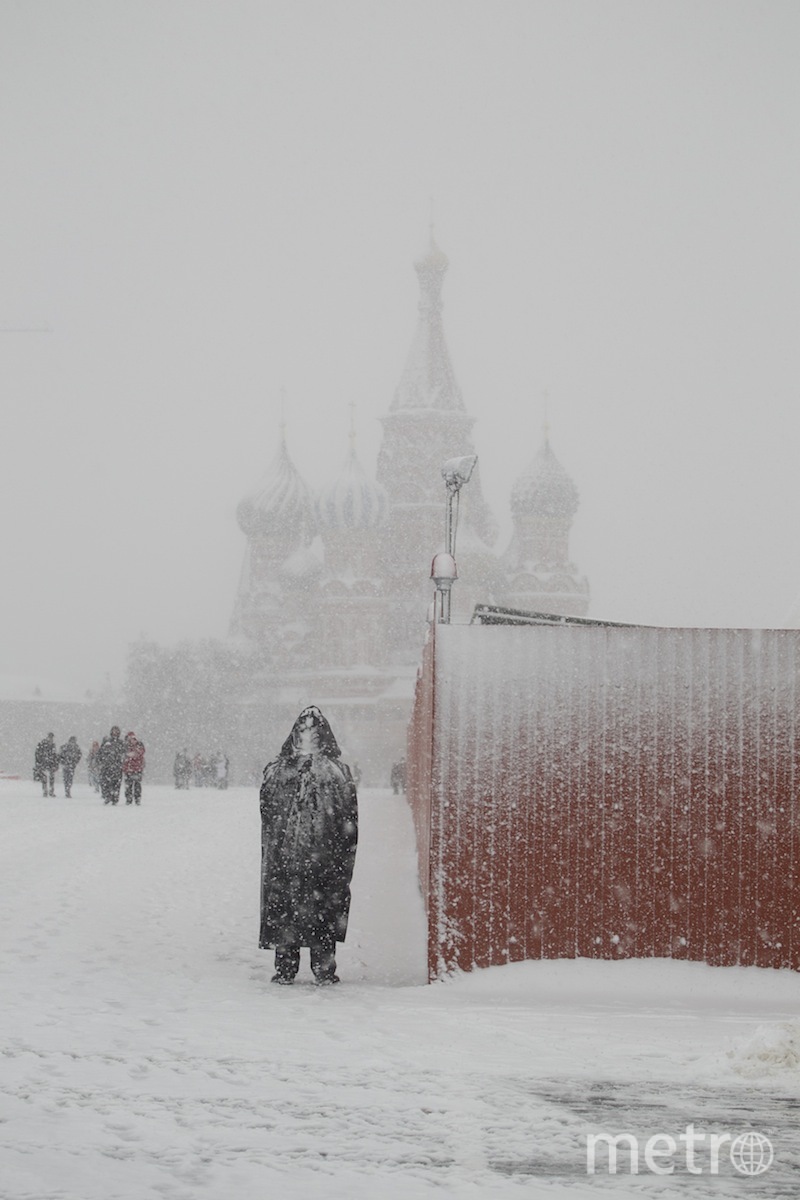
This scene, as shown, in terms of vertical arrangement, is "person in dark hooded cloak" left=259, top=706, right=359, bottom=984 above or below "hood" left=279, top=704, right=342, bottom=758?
below

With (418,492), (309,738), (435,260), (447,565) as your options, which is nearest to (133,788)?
(447,565)

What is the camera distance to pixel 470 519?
99.1 m

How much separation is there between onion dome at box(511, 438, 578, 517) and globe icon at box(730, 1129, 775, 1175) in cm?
9505

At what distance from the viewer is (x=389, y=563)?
320 ft

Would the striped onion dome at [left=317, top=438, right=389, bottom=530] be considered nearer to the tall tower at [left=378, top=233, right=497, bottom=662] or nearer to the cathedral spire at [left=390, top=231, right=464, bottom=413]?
the tall tower at [left=378, top=233, right=497, bottom=662]

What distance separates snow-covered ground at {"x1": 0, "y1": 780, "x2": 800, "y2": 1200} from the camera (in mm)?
5965

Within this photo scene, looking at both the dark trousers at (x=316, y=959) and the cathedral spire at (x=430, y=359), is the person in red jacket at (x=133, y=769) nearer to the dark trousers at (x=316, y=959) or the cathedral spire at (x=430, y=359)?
the dark trousers at (x=316, y=959)

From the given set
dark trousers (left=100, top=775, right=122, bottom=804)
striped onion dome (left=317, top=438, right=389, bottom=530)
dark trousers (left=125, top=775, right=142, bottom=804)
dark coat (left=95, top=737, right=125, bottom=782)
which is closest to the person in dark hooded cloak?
dark trousers (left=100, top=775, right=122, bottom=804)

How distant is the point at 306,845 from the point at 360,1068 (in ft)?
9.40

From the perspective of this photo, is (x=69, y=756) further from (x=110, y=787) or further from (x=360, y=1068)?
(x=360, y=1068)

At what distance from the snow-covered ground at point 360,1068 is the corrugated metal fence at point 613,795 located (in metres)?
0.22

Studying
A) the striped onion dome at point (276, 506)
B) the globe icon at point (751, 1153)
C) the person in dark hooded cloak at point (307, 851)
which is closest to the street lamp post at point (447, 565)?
the person in dark hooded cloak at point (307, 851)

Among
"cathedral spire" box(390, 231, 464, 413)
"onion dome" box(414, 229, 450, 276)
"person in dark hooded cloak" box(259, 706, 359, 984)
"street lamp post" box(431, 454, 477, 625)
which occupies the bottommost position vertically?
"person in dark hooded cloak" box(259, 706, 359, 984)

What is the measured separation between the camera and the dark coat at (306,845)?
33.9 feet
